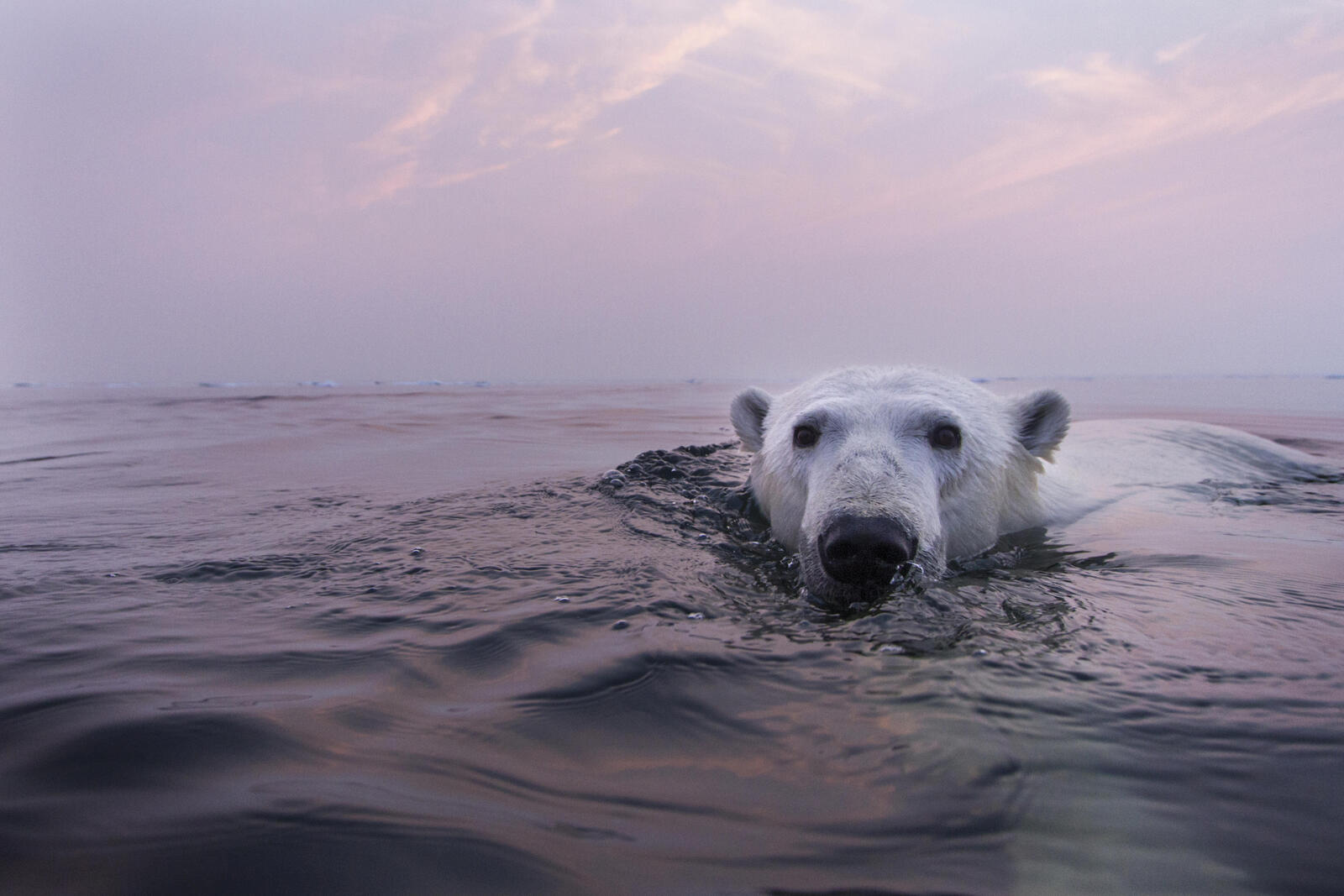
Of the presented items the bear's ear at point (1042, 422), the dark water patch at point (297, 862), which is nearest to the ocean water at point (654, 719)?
the dark water patch at point (297, 862)

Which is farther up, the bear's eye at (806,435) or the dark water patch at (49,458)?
the bear's eye at (806,435)

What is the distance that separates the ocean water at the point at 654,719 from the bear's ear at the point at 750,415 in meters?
1.27

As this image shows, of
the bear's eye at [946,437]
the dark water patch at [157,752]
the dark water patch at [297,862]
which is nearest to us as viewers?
the dark water patch at [297,862]

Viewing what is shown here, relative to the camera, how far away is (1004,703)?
5.88 ft

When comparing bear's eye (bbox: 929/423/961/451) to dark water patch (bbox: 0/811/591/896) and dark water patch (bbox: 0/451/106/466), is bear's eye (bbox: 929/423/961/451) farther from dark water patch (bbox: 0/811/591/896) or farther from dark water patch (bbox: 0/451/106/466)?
dark water patch (bbox: 0/451/106/466)

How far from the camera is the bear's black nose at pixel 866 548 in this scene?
2.63 m

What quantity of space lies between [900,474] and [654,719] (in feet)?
5.82

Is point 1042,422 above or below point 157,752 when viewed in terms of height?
above

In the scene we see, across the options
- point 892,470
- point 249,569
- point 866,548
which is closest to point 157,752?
point 249,569

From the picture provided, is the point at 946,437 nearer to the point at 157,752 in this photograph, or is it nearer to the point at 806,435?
the point at 806,435

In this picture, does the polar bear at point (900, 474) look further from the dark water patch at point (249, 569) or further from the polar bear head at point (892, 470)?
the dark water patch at point (249, 569)

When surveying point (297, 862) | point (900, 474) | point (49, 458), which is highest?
point (900, 474)

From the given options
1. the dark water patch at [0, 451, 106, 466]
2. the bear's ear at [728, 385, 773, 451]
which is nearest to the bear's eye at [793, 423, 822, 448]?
the bear's ear at [728, 385, 773, 451]

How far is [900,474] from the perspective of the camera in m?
3.09
